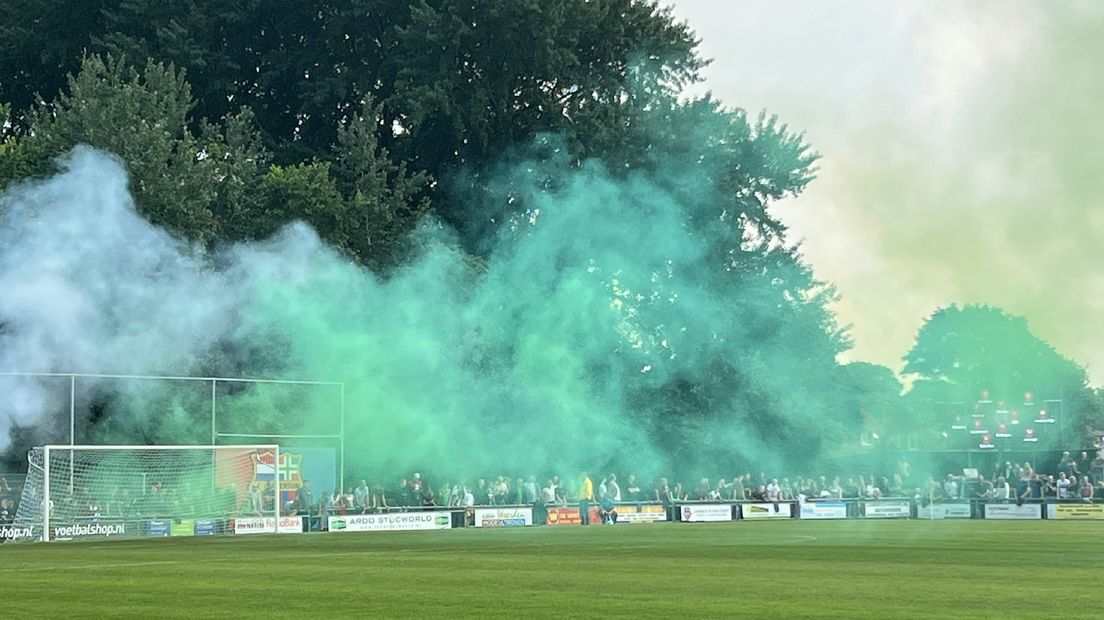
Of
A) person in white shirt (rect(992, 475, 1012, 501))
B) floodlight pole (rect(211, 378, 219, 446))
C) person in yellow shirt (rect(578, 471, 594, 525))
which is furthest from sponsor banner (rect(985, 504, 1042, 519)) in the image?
floodlight pole (rect(211, 378, 219, 446))

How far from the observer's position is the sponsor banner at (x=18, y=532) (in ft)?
125

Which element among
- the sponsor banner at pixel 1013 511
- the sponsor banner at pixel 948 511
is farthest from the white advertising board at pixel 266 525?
the sponsor banner at pixel 1013 511

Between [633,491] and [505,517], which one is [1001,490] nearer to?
[633,491]

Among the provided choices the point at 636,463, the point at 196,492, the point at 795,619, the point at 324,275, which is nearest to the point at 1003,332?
the point at 795,619

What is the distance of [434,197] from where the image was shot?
6059cm

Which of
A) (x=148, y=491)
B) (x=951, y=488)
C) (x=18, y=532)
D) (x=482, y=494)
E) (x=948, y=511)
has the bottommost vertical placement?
(x=948, y=511)

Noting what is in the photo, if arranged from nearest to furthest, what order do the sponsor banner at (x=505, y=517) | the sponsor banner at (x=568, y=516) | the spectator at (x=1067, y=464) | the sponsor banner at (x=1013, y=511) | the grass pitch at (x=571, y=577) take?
1. the grass pitch at (x=571, y=577)
2. the sponsor banner at (x=505, y=517)
3. the sponsor banner at (x=568, y=516)
4. the sponsor banner at (x=1013, y=511)
5. the spectator at (x=1067, y=464)

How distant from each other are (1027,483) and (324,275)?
79.4ft

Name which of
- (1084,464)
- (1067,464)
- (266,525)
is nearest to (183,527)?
(266,525)

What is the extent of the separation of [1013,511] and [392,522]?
2113 cm

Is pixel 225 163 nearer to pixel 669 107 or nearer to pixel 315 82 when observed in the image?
pixel 315 82

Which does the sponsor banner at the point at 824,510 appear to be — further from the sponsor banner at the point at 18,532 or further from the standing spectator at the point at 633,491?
the sponsor banner at the point at 18,532

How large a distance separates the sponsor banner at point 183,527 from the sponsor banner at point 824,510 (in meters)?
22.7

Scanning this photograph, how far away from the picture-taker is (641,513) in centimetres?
5288
